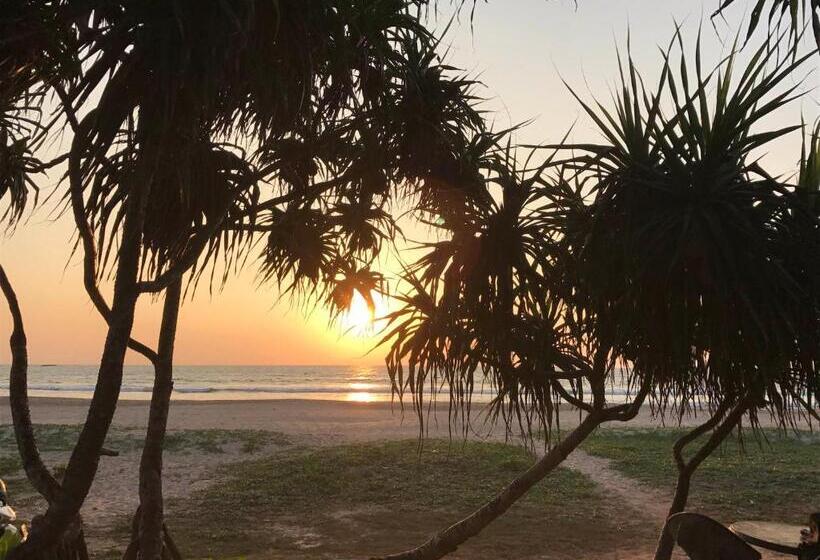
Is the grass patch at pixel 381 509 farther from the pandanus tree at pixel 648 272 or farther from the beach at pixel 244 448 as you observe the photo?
the pandanus tree at pixel 648 272

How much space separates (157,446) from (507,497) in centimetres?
232

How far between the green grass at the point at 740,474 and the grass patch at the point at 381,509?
66.5 inches

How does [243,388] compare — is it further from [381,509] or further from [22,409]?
[22,409]

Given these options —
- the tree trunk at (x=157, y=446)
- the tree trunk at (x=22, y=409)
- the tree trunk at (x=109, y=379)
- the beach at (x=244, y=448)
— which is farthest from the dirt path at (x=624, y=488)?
the tree trunk at (x=109, y=379)

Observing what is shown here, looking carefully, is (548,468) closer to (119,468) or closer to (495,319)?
(495,319)

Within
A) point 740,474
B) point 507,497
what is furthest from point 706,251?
point 740,474

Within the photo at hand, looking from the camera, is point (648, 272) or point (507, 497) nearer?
point (648, 272)

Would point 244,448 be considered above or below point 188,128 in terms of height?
below

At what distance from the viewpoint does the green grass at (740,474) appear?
1229cm

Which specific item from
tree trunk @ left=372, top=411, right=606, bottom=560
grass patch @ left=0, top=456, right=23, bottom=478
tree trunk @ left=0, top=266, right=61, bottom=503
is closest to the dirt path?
tree trunk @ left=372, top=411, right=606, bottom=560

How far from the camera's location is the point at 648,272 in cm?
355

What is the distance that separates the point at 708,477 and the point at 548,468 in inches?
438

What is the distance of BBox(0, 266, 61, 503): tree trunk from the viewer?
4418 millimetres

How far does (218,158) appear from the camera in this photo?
4250mm
